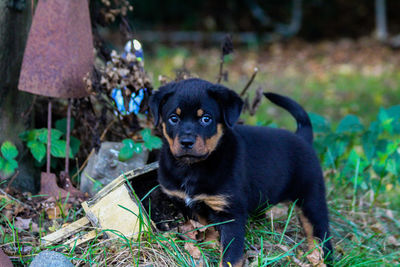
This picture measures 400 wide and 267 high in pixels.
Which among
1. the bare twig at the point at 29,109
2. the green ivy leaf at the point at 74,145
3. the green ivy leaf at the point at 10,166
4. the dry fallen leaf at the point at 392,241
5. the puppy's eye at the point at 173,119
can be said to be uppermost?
the puppy's eye at the point at 173,119

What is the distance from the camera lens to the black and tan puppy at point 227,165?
9.37 ft

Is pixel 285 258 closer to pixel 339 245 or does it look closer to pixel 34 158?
pixel 339 245

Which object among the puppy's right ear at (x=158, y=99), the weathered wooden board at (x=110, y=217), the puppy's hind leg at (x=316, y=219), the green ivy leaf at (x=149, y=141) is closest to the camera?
the puppy's right ear at (x=158, y=99)

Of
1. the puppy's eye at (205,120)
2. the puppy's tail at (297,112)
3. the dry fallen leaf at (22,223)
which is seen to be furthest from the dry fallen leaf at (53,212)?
the puppy's tail at (297,112)

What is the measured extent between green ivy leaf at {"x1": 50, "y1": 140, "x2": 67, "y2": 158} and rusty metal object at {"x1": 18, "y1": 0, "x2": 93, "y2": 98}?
486mm

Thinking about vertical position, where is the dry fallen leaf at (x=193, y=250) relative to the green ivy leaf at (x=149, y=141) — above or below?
below

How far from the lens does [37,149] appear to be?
3750 mm

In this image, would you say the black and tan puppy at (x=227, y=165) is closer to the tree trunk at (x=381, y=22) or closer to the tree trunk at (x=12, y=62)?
the tree trunk at (x=12, y=62)

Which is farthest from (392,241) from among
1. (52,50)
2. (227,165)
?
(52,50)

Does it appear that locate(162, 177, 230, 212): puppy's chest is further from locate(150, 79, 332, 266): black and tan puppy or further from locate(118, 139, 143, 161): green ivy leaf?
locate(118, 139, 143, 161): green ivy leaf

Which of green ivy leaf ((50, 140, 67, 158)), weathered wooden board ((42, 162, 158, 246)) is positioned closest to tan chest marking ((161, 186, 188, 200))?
weathered wooden board ((42, 162, 158, 246))

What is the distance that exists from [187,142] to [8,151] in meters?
1.60

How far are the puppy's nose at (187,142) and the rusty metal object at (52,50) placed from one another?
1180 millimetres

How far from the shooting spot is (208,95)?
9.60 feet
